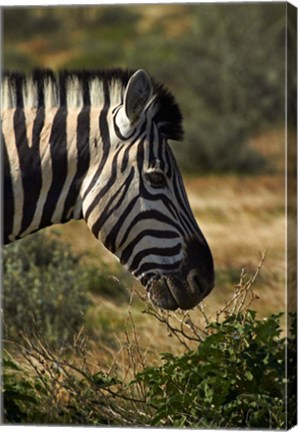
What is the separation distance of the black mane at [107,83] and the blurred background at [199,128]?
656 millimetres

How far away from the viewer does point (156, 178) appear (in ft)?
21.5

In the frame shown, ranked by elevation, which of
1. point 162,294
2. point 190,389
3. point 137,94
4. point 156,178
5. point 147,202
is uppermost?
point 137,94

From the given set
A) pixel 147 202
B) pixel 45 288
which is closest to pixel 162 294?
pixel 147 202

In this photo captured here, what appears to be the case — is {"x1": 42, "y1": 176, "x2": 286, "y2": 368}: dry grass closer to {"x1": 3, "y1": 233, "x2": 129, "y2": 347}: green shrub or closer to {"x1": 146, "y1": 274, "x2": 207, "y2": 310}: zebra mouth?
{"x1": 3, "y1": 233, "x2": 129, "y2": 347}: green shrub

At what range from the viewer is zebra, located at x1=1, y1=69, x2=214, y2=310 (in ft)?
21.5

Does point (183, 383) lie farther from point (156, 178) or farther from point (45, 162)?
point (45, 162)

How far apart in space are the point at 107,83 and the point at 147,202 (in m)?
0.64

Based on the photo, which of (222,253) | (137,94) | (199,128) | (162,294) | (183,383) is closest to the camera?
(137,94)

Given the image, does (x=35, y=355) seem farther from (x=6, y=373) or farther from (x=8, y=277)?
(x=8, y=277)

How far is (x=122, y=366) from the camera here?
7430mm

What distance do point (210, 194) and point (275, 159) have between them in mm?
2364

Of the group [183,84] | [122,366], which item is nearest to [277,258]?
[122,366]

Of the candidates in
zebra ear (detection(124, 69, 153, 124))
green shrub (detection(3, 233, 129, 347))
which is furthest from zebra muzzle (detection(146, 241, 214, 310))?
green shrub (detection(3, 233, 129, 347))

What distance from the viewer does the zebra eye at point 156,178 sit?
6539 millimetres
